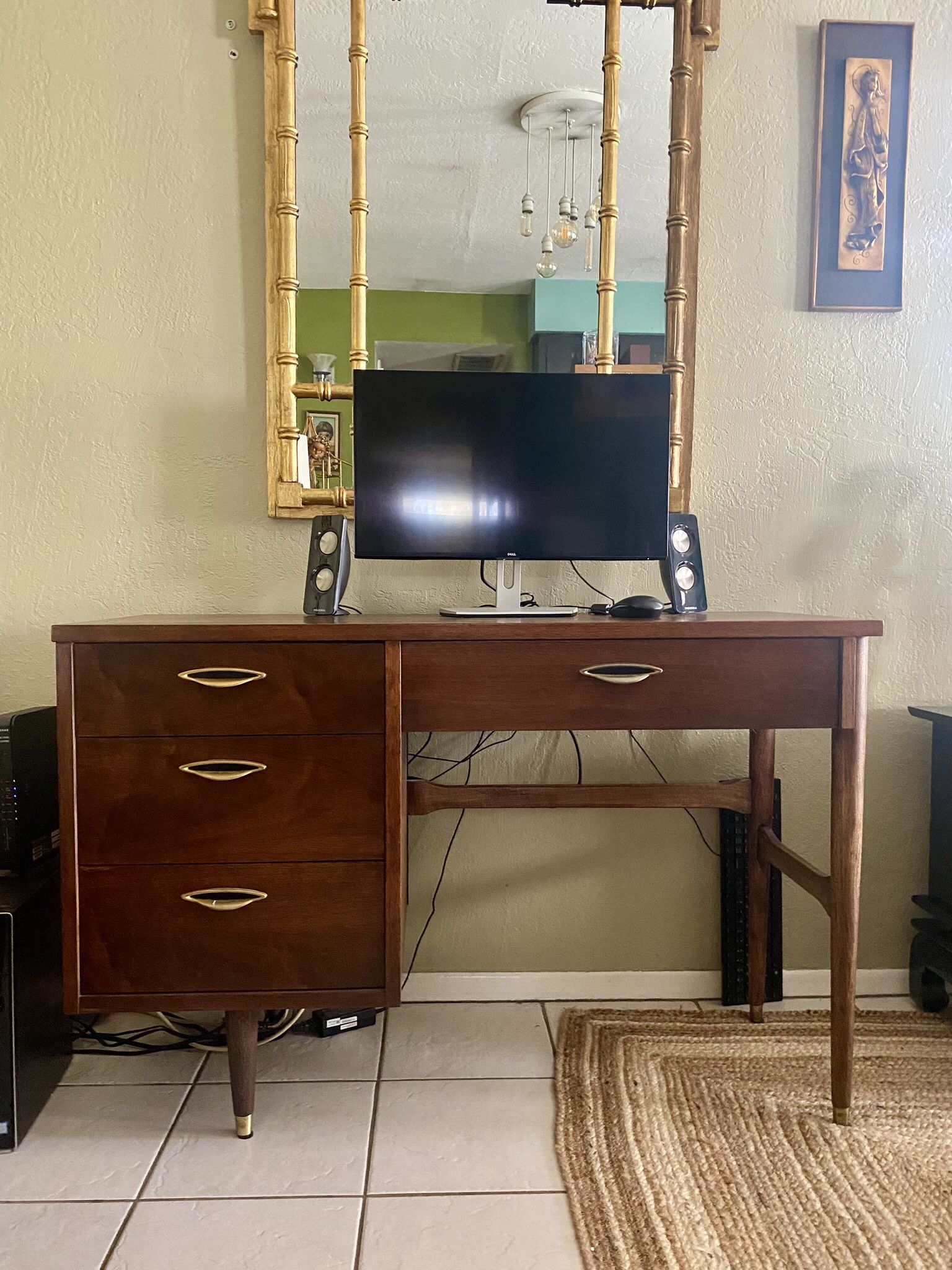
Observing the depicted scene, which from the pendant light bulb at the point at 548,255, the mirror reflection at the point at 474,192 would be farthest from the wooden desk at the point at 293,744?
the pendant light bulb at the point at 548,255

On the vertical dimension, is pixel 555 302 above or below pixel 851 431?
above

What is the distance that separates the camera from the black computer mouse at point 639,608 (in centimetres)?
145

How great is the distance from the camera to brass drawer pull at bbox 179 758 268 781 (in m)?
1.32

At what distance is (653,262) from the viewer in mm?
1818

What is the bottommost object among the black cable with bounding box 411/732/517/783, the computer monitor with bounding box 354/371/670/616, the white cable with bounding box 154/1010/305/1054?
the white cable with bounding box 154/1010/305/1054

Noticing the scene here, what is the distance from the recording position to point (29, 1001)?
4.75 ft

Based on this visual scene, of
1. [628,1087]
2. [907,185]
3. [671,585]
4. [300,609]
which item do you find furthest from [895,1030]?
[907,185]

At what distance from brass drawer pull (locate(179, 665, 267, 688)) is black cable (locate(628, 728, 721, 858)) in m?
0.91

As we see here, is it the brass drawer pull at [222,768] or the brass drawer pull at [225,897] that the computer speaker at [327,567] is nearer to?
the brass drawer pull at [222,768]

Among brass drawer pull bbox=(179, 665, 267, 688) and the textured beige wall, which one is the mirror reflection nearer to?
the textured beige wall

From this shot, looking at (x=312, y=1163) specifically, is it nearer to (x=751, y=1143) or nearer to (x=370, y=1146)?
(x=370, y=1146)

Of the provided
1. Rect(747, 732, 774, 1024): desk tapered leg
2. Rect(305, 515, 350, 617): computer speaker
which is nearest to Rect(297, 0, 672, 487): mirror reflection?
Rect(305, 515, 350, 617): computer speaker

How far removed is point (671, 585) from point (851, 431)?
2.06 feet

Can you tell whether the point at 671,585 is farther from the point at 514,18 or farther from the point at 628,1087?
the point at 514,18
